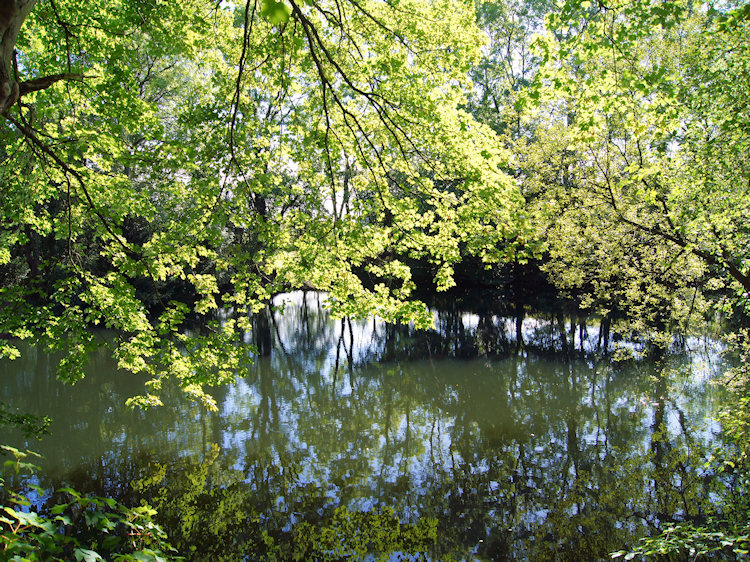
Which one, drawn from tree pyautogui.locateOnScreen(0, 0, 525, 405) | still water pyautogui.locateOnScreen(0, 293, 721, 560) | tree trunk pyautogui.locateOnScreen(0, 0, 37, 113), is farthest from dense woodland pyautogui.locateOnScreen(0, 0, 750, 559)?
tree trunk pyautogui.locateOnScreen(0, 0, 37, 113)

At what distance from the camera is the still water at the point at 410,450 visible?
697 centimetres

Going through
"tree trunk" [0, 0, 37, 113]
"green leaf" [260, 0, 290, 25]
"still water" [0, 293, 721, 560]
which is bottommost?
"still water" [0, 293, 721, 560]

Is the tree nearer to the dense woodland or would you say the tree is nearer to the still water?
the dense woodland

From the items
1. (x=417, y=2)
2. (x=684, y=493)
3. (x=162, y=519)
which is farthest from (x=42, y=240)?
(x=684, y=493)

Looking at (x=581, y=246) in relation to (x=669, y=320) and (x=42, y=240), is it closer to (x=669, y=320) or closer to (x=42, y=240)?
(x=669, y=320)

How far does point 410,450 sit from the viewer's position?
9.88 metres

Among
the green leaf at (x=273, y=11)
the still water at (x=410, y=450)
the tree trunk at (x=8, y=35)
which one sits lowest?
the still water at (x=410, y=450)

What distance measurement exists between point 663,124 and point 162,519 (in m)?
7.78

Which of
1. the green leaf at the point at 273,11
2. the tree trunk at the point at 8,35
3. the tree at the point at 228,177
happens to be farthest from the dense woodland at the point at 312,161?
the green leaf at the point at 273,11

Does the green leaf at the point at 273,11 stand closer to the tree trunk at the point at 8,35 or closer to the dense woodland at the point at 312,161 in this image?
the tree trunk at the point at 8,35

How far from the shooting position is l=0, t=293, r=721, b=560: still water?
22.9ft

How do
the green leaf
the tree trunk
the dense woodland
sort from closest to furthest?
the green leaf, the tree trunk, the dense woodland

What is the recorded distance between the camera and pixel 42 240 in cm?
2125

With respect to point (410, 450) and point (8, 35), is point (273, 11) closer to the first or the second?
point (8, 35)
